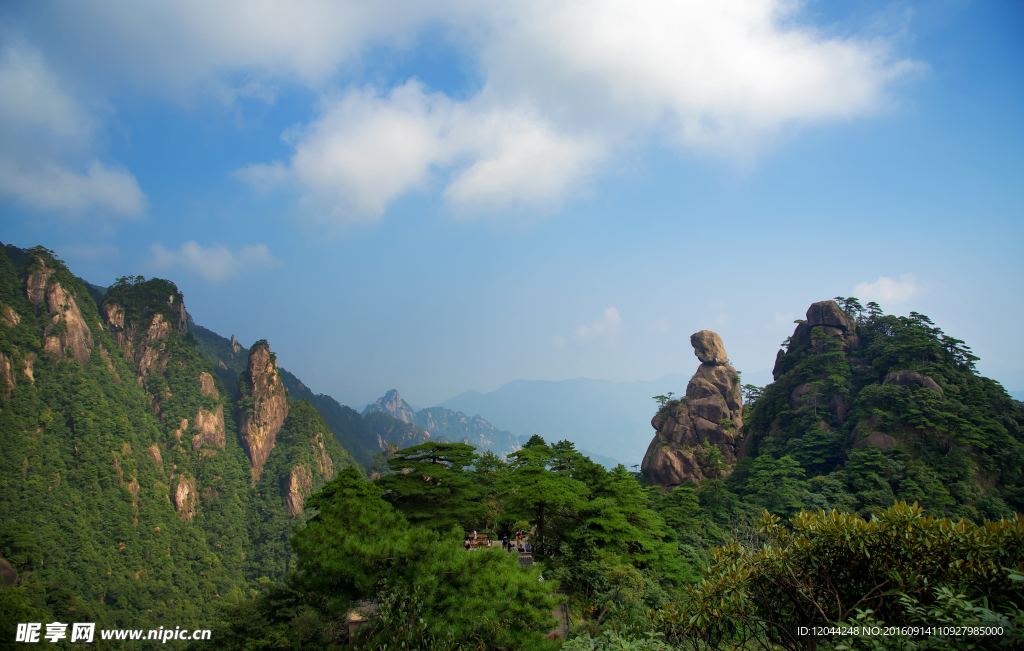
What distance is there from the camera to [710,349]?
3838 cm

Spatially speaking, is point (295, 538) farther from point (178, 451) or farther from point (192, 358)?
point (192, 358)

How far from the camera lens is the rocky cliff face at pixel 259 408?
239 feet

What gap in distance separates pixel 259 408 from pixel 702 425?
7006cm

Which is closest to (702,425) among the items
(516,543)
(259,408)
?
(516,543)

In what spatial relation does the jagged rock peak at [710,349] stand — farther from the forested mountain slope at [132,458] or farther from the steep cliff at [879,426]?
the forested mountain slope at [132,458]

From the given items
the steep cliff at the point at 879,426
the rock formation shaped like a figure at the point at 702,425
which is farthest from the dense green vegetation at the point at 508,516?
the rock formation shaped like a figure at the point at 702,425

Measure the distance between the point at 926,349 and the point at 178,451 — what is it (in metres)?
83.2

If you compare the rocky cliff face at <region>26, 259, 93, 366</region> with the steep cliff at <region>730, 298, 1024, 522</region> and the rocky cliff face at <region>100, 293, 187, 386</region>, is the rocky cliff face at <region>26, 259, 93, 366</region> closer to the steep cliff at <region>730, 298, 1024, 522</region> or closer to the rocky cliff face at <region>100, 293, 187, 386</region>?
the rocky cliff face at <region>100, 293, 187, 386</region>

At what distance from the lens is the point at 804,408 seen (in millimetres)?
31531

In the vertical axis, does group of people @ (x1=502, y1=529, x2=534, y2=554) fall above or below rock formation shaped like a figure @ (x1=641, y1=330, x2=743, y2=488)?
below

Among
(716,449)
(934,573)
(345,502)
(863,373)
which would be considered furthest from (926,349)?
(345,502)

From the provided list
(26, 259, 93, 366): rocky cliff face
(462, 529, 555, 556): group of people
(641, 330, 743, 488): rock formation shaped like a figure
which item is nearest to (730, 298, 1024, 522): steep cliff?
(641, 330, 743, 488): rock formation shaped like a figure

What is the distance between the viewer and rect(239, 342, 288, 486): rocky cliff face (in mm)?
72812

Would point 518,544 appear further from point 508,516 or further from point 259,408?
point 259,408
